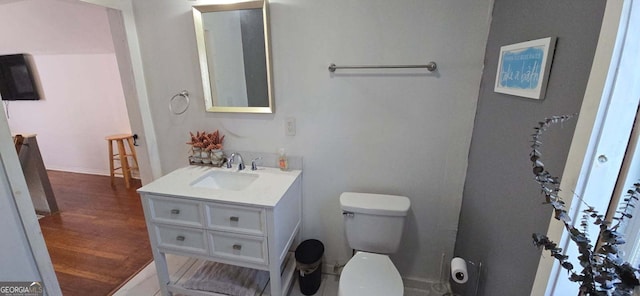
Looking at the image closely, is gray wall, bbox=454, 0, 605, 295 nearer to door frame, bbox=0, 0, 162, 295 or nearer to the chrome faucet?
the chrome faucet

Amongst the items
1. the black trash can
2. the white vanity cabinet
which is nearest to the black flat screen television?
the white vanity cabinet

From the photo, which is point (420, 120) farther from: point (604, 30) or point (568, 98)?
point (604, 30)

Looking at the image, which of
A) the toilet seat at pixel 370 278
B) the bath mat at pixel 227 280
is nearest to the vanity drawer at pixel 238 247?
the bath mat at pixel 227 280

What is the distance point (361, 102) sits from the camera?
1612 millimetres

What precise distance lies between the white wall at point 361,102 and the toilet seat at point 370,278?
39cm

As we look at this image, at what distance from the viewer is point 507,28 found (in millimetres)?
1161

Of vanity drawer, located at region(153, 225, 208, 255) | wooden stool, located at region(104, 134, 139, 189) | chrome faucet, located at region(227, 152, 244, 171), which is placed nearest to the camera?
vanity drawer, located at region(153, 225, 208, 255)

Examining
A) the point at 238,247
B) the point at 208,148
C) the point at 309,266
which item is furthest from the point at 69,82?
the point at 309,266

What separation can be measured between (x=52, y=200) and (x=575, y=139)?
4.17 metres

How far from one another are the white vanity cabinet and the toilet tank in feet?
1.27

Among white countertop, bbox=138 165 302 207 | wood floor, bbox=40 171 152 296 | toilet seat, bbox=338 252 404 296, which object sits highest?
white countertop, bbox=138 165 302 207

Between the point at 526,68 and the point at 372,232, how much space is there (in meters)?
1.11

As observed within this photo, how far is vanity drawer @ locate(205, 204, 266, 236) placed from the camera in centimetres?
140

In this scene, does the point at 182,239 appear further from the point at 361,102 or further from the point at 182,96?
the point at 361,102
